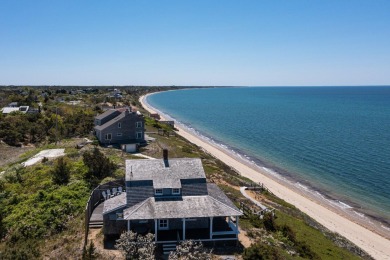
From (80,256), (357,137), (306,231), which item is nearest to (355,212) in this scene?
(306,231)

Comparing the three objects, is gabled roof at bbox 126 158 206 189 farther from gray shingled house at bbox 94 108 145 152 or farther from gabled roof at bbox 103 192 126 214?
gray shingled house at bbox 94 108 145 152

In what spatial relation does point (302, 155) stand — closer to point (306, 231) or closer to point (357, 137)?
point (357, 137)

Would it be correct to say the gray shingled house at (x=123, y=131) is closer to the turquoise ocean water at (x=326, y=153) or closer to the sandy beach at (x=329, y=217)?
the sandy beach at (x=329, y=217)

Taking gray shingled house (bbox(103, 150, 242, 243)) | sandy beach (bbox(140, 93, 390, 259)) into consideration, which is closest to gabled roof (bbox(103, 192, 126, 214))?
gray shingled house (bbox(103, 150, 242, 243))

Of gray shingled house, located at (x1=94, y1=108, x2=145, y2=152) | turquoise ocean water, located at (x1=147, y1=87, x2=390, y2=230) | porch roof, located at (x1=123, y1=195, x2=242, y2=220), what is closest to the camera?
porch roof, located at (x1=123, y1=195, x2=242, y2=220)

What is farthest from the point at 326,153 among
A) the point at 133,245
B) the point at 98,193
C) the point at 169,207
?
the point at 133,245

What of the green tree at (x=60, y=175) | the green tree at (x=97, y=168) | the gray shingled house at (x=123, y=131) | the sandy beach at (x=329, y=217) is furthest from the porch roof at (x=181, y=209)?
the gray shingled house at (x=123, y=131)

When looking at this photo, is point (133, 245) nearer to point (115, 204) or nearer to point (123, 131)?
point (115, 204)
